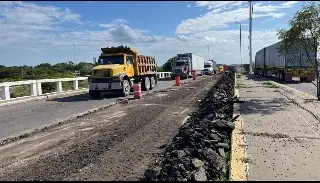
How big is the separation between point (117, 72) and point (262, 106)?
36.1ft

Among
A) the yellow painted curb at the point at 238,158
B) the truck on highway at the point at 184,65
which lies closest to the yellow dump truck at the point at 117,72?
the yellow painted curb at the point at 238,158

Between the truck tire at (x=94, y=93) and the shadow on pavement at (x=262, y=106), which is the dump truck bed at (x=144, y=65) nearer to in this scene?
the truck tire at (x=94, y=93)

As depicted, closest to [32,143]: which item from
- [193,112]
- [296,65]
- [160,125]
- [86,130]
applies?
[86,130]

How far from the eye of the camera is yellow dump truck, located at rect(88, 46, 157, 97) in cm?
2194

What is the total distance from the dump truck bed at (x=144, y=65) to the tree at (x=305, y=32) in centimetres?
1097

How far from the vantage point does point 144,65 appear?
27078 mm

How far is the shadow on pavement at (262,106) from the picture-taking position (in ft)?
39.1

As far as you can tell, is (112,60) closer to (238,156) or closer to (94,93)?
(94,93)

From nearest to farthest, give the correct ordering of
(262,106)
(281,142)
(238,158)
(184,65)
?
(238,158), (281,142), (262,106), (184,65)

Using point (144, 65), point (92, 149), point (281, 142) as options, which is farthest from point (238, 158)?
point (144, 65)

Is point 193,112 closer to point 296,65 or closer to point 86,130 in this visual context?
point 86,130

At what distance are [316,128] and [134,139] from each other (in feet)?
14.1

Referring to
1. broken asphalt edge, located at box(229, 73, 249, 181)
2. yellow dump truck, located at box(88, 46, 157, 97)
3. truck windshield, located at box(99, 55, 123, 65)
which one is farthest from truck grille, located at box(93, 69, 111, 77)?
broken asphalt edge, located at box(229, 73, 249, 181)

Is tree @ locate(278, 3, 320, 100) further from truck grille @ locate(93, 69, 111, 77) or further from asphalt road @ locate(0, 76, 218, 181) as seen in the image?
truck grille @ locate(93, 69, 111, 77)
